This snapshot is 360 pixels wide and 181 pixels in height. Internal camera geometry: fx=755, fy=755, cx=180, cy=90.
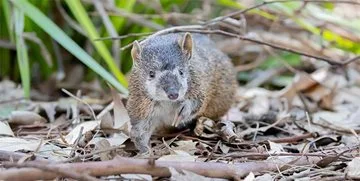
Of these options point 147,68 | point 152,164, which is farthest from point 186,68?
point 152,164

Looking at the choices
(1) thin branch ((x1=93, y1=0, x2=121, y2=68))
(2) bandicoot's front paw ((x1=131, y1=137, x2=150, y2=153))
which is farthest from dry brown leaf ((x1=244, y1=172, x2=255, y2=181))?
(1) thin branch ((x1=93, y1=0, x2=121, y2=68))

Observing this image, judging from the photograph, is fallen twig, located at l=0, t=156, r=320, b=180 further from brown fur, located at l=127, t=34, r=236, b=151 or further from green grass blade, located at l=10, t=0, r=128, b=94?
green grass blade, located at l=10, t=0, r=128, b=94

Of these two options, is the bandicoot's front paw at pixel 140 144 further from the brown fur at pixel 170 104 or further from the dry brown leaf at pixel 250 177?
the dry brown leaf at pixel 250 177

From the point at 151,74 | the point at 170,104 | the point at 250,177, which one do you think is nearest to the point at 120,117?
the point at 170,104

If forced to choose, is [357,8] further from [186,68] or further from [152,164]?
[152,164]

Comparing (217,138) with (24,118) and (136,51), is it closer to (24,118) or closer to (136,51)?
(136,51)

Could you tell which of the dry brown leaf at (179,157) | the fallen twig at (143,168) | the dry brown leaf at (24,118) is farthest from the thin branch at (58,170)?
the dry brown leaf at (24,118)
